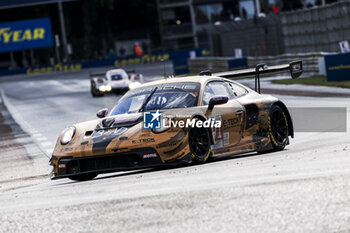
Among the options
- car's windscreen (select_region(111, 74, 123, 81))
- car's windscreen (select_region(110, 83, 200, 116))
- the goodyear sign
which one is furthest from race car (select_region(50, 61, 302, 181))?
the goodyear sign

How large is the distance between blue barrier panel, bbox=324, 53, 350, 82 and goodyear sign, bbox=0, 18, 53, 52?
2150 inches

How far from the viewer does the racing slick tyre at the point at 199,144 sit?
10148 millimetres

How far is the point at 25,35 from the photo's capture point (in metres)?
80.5

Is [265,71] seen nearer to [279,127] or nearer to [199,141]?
[279,127]

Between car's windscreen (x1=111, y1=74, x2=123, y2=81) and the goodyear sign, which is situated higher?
the goodyear sign

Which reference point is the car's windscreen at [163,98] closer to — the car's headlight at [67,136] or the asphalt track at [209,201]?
the car's headlight at [67,136]

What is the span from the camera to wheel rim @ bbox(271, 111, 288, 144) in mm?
11938

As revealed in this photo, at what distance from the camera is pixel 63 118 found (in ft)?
84.8

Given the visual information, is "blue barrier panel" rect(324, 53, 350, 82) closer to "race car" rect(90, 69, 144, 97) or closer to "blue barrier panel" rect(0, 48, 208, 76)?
"race car" rect(90, 69, 144, 97)

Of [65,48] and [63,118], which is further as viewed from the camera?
[65,48]

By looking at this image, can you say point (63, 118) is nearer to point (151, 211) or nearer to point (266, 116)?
point (266, 116)

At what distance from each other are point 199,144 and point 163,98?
1.08m

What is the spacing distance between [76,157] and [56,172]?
0.43 meters

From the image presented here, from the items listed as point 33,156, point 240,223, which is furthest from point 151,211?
point 33,156
